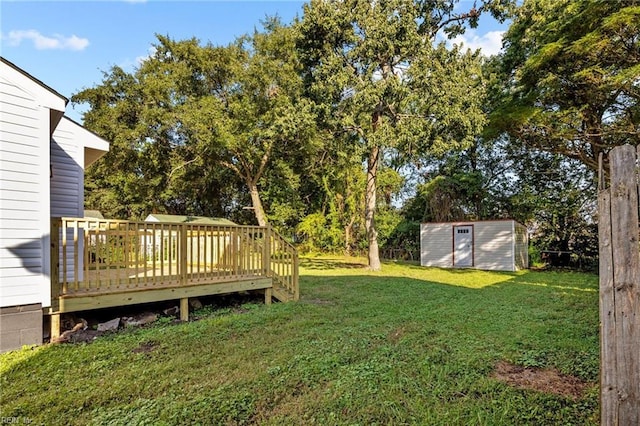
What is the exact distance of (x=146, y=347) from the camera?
419cm

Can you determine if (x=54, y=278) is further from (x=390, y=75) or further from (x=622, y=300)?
(x=390, y=75)

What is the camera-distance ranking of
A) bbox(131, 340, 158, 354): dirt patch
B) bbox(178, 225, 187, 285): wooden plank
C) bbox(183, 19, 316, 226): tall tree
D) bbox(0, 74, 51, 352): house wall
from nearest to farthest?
bbox(0, 74, 51, 352): house wall → bbox(131, 340, 158, 354): dirt patch → bbox(178, 225, 187, 285): wooden plank → bbox(183, 19, 316, 226): tall tree

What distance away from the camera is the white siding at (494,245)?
14055 millimetres

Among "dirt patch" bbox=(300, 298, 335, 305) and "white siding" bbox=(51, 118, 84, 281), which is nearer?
"white siding" bbox=(51, 118, 84, 281)

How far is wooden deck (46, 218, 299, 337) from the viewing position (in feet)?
14.5

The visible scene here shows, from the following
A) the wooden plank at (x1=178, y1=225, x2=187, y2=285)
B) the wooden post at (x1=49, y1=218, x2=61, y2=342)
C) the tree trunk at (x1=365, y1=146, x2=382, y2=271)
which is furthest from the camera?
the tree trunk at (x1=365, y1=146, x2=382, y2=271)

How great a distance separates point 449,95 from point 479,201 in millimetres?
9795

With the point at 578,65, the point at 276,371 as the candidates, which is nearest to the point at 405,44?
the point at 578,65

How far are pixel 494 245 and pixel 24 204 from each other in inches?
592

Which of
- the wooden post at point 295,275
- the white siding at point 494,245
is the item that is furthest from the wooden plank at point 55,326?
the white siding at point 494,245

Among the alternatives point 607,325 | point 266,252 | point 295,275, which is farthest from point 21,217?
point 607,325

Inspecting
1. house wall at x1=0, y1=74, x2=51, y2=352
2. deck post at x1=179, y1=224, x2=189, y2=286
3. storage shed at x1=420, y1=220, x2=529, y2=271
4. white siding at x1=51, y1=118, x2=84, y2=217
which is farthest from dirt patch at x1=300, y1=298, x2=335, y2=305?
storage shed at x1=420, y1=220, x2=529, y2=271

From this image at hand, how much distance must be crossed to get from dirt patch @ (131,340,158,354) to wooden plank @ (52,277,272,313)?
0.84 m

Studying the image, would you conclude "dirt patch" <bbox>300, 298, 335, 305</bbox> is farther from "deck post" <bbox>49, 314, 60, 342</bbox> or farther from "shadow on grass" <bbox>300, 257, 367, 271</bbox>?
"shadow on grass" <bbox>300, 257, 367, 271</bbox>
